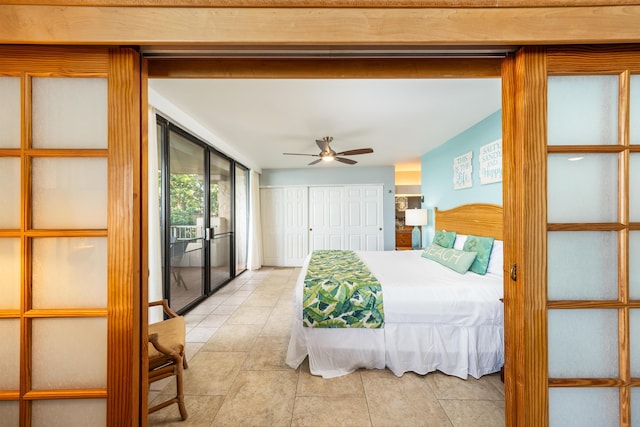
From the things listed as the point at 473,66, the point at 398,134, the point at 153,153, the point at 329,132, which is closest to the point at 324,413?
the point at 473,66

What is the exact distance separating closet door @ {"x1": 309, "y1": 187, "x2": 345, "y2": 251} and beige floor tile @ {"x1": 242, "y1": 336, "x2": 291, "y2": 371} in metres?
3.51

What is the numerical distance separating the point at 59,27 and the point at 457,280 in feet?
9.78

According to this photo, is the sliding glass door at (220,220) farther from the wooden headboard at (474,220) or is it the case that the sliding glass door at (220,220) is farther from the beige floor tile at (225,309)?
the wooden headboard at (474,220)

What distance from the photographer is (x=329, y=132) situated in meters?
3.54

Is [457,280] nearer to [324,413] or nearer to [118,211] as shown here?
[324,413]

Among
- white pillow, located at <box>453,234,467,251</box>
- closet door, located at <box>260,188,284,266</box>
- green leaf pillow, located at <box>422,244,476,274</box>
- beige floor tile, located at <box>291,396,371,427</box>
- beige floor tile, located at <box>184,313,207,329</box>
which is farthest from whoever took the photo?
closet door, located at <box>260,188,284,266</box>

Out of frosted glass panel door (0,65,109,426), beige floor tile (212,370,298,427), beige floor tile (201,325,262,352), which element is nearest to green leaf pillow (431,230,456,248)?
beige floor tile (212,370,298,427)

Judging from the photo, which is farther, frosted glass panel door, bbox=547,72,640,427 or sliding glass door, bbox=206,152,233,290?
sliding glass door, bbox=206,152,233,290

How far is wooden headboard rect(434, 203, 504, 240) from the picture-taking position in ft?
8.89

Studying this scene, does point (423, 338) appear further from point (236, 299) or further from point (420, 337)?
point (236, 299)

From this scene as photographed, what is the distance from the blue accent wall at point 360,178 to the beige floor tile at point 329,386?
166 inches

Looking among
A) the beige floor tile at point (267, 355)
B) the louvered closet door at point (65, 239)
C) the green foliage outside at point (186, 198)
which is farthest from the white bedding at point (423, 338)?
the green foliage outside at point (186, 198)

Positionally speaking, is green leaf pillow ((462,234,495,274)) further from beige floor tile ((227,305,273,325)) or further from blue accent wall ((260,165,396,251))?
blue accent wall ((260,165,396,251))

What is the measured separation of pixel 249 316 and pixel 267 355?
0.98 metres
